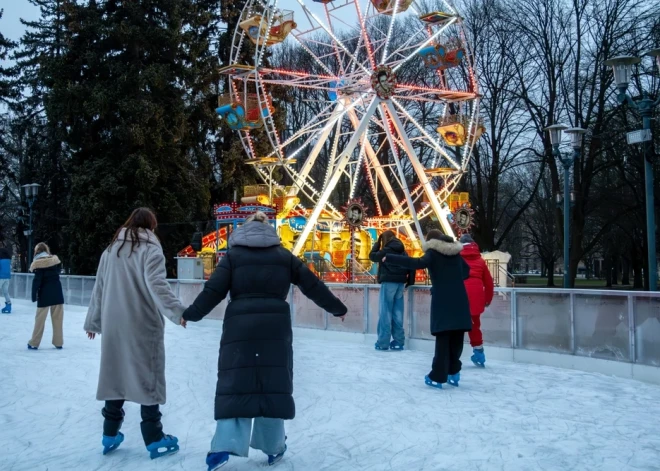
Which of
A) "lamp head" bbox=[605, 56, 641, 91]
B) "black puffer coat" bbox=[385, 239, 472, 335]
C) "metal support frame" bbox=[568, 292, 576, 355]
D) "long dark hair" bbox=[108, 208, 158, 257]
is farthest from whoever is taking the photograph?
"lamp head" bbox=[605, 56, 641, 91]

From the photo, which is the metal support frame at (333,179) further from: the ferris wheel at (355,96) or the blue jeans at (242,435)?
the blue jeans at (242,435)

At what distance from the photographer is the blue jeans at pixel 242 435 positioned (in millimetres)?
5059

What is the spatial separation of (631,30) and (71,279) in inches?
790

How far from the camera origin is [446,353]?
27.4ft

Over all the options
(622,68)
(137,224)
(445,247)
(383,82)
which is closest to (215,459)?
(137,224)

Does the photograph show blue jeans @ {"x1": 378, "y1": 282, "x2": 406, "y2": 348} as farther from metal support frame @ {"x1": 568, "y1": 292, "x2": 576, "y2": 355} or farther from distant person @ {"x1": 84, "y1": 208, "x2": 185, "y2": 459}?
distant person @ {"x1": 84, "y1": 208, "x2": 185, "y2": 459}

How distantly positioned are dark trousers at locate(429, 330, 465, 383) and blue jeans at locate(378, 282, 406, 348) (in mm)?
3490

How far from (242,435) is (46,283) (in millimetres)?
7830

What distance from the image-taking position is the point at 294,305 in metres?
→ 15.4

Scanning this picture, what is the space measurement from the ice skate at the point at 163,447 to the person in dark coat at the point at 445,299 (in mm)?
3137

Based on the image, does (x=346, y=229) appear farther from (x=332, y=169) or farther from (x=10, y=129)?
(x=10, y=129)

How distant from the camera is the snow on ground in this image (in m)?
5.70

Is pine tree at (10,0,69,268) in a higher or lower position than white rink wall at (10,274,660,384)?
higher

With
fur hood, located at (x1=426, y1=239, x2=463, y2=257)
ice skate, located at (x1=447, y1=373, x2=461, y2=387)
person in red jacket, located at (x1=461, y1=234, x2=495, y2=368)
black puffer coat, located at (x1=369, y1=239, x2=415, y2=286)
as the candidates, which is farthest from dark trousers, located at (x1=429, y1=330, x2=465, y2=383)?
black puffer coat, located at (x1=369, y1=239, x2=415, y2=286)
